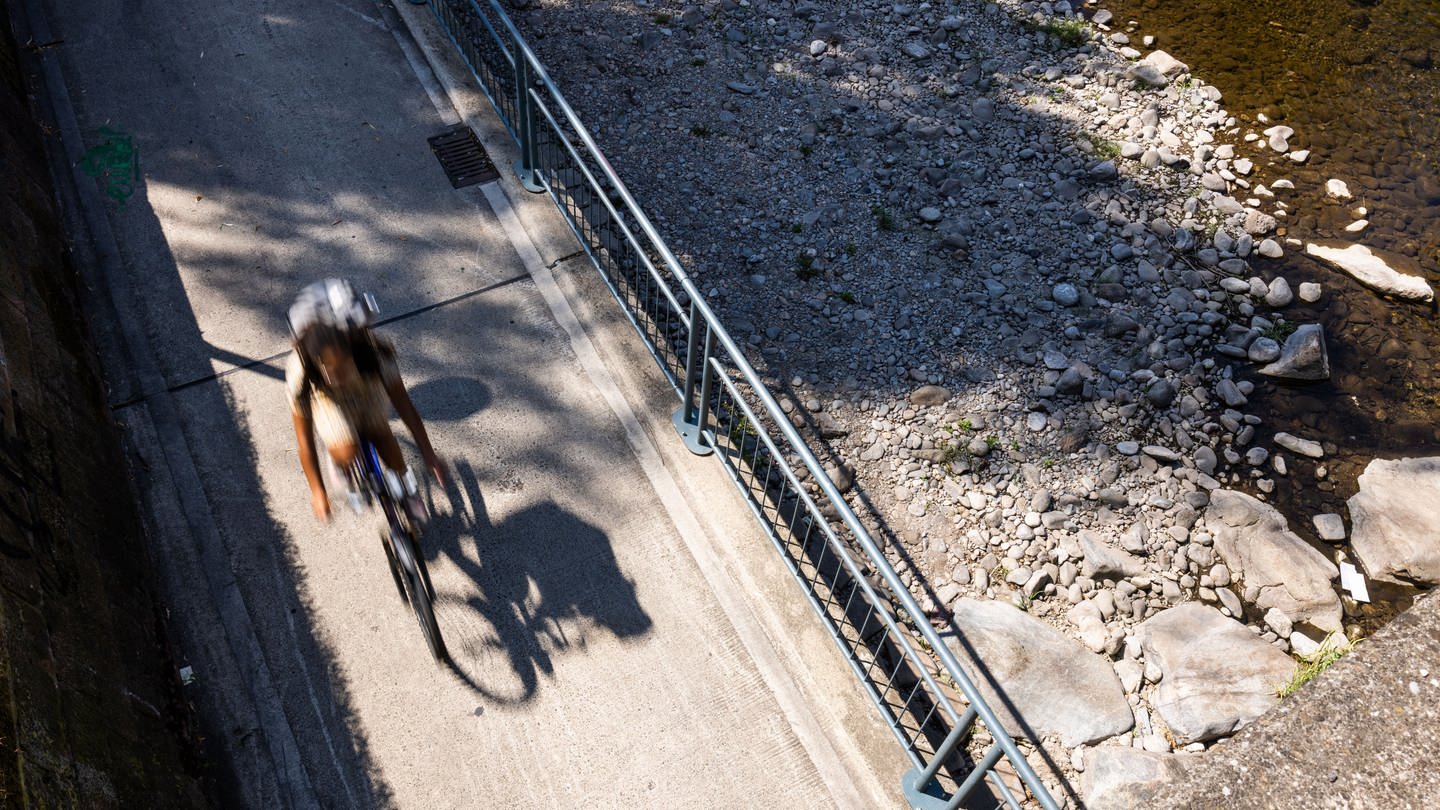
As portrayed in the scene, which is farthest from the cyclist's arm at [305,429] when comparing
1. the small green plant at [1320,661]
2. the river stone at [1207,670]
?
the small green plant at [1320,661]

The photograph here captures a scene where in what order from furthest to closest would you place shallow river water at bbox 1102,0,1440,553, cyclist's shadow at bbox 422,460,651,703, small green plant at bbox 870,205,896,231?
1. small green plant at bbox 870,205,896,231
2. shallow river water at bbox 1102,0,1440,553
3. cyclist's shadow at bbox 422,460,651,703

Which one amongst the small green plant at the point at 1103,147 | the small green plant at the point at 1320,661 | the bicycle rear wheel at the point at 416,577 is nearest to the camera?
the bicycle rear wheel at the point at 416,577

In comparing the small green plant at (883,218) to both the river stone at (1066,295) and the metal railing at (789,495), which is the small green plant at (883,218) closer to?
the river stone at (1066,295)

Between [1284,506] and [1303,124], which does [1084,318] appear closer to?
[1284,506]

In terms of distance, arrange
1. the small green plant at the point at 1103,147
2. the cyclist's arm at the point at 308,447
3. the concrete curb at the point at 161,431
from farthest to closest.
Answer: the small green plant at the point at 1103,147
the concrete curb at the point at 161,431
the cyclist's arm at the point at 308,447

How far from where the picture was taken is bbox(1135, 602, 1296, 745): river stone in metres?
5.39

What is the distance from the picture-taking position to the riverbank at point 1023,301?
5.95 m

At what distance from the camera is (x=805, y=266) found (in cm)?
745

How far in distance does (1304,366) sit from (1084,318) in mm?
1746

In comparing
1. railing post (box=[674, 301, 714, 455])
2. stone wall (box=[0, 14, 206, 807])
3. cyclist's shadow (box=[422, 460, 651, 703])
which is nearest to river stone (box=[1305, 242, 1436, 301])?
railing post (box=[674, 301, 714, 455])

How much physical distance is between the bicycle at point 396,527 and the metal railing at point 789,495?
5.73 feet

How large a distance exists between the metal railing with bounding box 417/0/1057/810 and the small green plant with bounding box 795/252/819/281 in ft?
3.26

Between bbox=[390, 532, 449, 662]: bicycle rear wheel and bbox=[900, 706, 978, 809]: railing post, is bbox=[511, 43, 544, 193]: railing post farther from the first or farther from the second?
bbox=[900, 706, 978, 809]: railing post

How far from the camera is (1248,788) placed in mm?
4812
